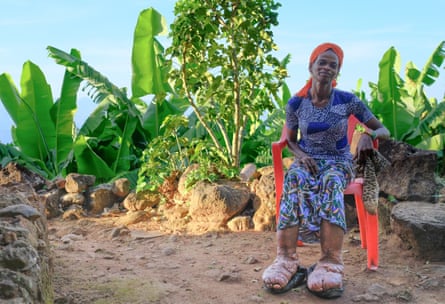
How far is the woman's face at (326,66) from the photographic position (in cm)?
385

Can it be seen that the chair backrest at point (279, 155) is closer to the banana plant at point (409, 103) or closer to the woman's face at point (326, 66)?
the woman's face at point (326, 66)

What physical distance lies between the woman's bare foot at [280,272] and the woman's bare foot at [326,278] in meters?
0.14

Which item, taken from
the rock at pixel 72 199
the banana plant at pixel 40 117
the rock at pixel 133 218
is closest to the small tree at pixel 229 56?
the rock at pixel 133 218

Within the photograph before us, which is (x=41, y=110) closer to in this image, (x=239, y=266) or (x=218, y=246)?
(x=218, y=246)

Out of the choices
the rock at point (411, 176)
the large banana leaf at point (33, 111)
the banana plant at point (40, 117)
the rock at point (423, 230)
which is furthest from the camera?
the large banana leaf at point (33, 111)

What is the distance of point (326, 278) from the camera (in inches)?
140

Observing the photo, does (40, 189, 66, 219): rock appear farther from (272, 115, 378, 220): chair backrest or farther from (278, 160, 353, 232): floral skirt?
(278, 160, 353, 232): floral skirt

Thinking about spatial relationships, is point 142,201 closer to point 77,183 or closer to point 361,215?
point 77,183

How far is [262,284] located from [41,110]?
733cm

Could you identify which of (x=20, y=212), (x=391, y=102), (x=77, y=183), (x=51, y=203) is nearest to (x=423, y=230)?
A: (x=20, y=212)

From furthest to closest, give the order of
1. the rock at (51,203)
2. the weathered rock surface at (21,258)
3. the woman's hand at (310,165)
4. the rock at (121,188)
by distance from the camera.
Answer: the rock at (121,188)
the rock at (51,203)
the woman's hand at (310,165)
the weathered rock surface at (21,258)

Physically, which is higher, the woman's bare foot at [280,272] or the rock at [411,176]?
the rock at [411,176]

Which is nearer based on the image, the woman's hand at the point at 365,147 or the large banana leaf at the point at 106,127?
the woman's hand at the point at 365,147

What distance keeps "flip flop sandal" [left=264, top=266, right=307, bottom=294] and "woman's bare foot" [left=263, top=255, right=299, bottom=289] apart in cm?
2
